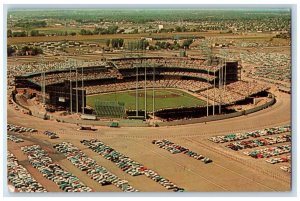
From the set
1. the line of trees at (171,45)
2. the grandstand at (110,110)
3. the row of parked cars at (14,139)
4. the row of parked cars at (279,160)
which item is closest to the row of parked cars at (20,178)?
the row of parked cars at (14,139)

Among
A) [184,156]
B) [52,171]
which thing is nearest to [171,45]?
[184,156]

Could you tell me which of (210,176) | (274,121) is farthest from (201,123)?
(210,176)

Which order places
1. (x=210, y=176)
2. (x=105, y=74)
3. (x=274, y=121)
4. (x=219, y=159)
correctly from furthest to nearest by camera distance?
(x=105, y=74) → (x=274, y=121) → (x=219, y=159) → (x=210, y=176)

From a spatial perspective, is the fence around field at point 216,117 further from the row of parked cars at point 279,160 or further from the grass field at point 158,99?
the row of parked cars at point 279,160

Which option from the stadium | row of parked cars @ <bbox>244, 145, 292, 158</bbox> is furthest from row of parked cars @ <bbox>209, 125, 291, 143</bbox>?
the stadium

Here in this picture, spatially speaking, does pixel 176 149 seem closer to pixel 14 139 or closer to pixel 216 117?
pixel 216 117

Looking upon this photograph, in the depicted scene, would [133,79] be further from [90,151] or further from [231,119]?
[90,151]
